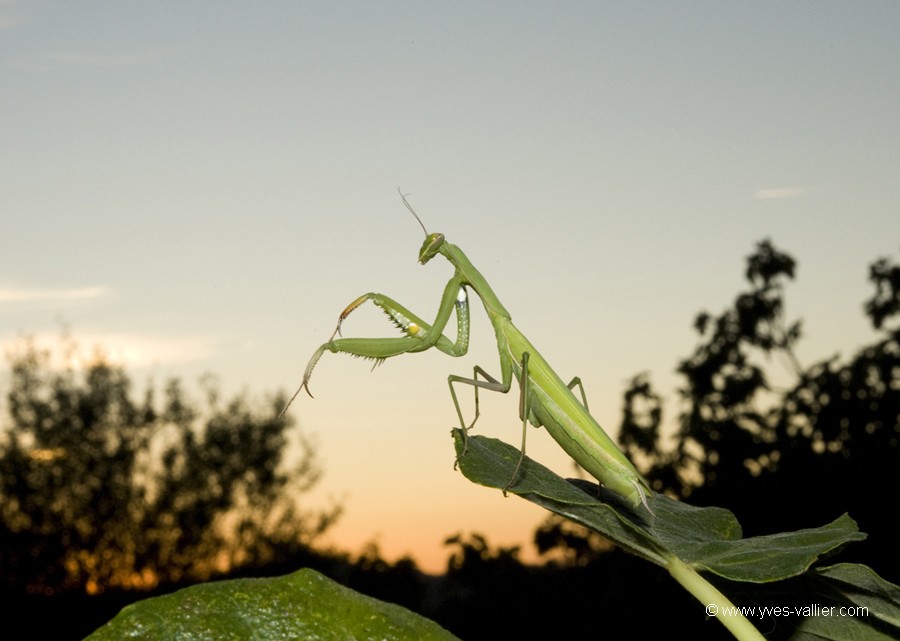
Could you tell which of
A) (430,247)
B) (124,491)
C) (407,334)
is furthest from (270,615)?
(124,491)

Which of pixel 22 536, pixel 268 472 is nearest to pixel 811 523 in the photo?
pixel 268 472

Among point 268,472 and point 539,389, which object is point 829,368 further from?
point 268,472

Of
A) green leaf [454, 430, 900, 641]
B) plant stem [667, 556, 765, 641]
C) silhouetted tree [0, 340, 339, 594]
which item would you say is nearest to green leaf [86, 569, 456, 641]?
green leaf [454, 430, 900, 641]

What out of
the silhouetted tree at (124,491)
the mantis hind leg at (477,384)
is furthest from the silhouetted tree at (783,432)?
the silhouetted tree at (124,491)

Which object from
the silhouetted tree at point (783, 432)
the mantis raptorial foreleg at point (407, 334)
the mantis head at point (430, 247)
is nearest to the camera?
the mantis raptorial foreleg at point (407, 334)

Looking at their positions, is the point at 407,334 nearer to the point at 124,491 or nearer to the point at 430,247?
the point at 430,247

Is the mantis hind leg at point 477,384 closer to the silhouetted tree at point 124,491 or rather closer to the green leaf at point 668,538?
the green leaf at point 668,538
